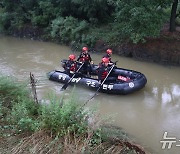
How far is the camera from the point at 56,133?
579 cm

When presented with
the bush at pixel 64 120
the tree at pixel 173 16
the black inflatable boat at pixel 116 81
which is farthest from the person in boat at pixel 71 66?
the tree at pixel 173 16

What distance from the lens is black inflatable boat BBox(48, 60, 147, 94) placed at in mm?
10383

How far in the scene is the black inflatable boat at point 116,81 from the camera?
34.1 ft

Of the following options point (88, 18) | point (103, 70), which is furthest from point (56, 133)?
point (88, 18)

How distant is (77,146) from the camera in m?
5.48

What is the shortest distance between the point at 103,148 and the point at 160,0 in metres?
9.18

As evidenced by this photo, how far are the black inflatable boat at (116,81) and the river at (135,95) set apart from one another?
271 mm

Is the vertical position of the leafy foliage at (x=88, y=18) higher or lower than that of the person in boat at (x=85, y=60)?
higher

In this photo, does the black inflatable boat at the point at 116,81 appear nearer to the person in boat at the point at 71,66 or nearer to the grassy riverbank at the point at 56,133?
the person in boat at the point at 71,66

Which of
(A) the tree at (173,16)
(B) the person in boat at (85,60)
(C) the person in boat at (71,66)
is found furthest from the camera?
(A) the tree at (173,16)

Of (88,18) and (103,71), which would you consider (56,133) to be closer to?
(103,71)

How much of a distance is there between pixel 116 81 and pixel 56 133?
18.2 feet

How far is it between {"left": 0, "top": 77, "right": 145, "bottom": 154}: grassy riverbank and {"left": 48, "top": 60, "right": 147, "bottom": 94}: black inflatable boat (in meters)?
4.21

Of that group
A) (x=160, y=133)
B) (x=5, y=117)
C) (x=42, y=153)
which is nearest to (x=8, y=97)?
(x=5, y=117)
